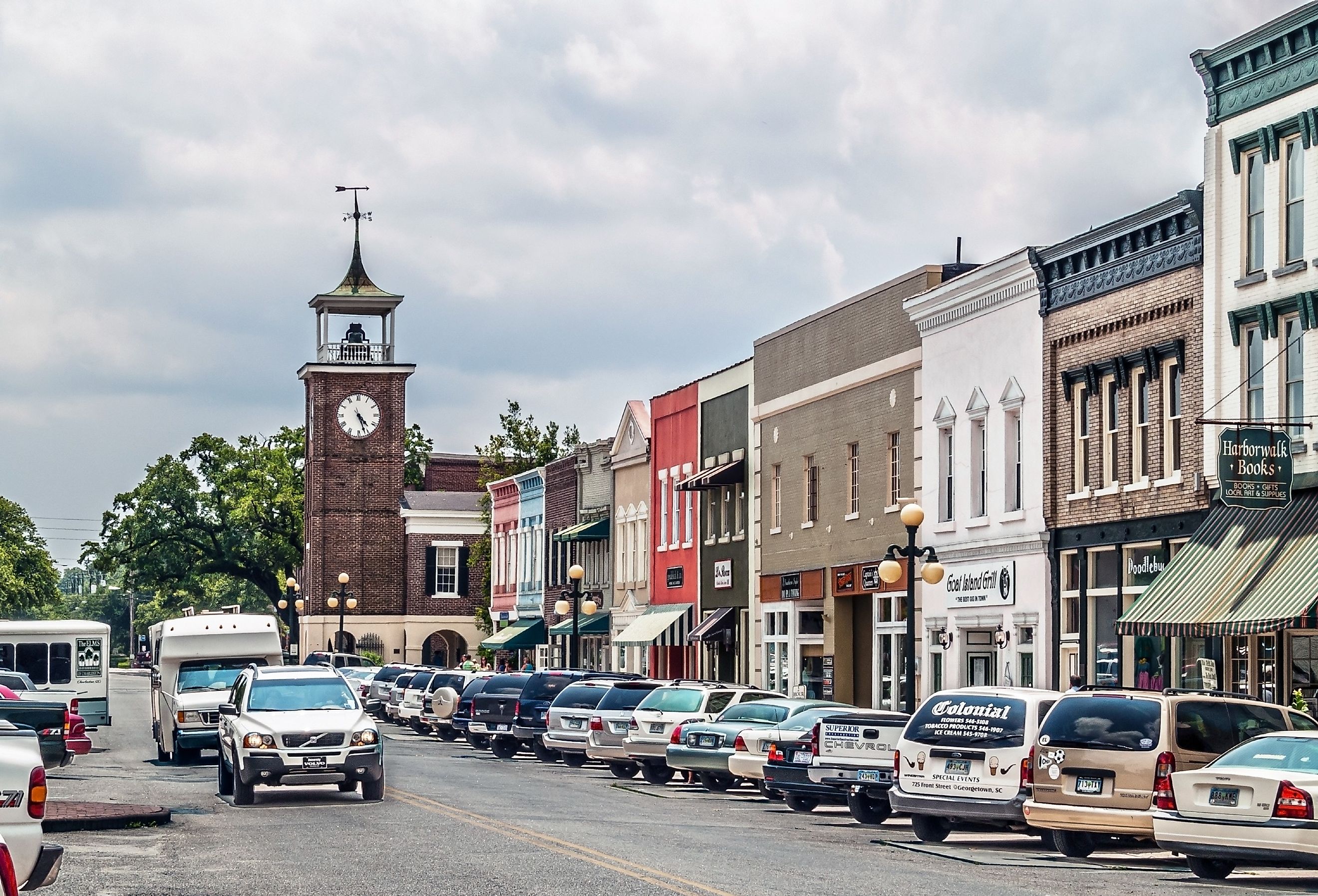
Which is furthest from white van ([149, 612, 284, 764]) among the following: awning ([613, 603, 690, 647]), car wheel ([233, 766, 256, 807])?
awning ([613, 603, 690, 647])

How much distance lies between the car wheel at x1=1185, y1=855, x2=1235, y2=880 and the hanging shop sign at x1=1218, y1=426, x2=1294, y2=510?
1124cm

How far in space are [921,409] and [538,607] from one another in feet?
116

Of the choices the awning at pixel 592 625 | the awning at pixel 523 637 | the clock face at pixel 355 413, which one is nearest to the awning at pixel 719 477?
the awning at pixel 592 625

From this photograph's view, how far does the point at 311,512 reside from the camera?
98125 millimetres

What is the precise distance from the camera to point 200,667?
119ft

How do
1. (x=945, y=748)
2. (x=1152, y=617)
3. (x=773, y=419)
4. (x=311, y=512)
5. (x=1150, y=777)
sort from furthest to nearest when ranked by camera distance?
(x=311, y=512)
(x=773, y=419)
(x=1152, y=617)
(x=945, y=748)
(x=1150, y=777)

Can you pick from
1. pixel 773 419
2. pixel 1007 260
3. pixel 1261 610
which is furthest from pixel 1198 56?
pixel 773 419

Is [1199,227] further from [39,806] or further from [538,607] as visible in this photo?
[538,607]

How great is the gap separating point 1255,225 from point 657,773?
1205cm

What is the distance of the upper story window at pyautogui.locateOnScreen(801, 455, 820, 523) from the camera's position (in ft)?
152

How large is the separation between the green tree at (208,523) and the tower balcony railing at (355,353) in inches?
539

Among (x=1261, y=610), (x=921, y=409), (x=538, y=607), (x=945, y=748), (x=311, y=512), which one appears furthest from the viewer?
(x=311, y=512)

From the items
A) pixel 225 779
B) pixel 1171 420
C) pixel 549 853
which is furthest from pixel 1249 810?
pixel 1171 420

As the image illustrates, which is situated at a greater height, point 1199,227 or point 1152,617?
point 1199,227
